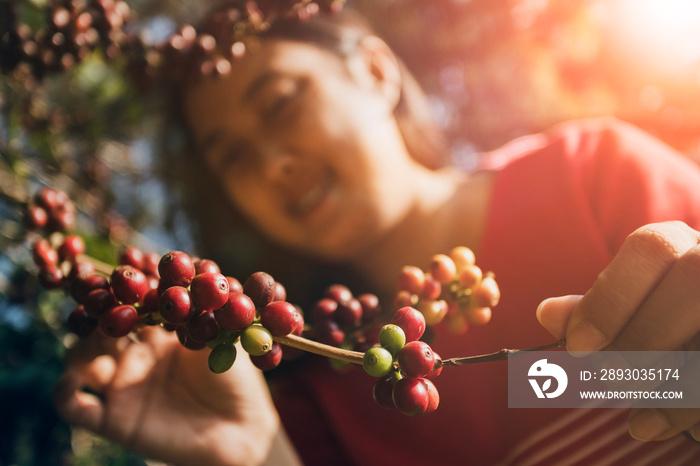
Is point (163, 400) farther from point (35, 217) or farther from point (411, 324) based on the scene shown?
point (411, 324)

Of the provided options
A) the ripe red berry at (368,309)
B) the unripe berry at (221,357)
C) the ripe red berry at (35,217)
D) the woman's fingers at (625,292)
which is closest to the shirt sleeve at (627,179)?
the woman's fingers at (625,292)

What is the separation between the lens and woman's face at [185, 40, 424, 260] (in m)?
1.04

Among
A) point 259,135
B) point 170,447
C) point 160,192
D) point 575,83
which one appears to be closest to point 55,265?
point 170,447

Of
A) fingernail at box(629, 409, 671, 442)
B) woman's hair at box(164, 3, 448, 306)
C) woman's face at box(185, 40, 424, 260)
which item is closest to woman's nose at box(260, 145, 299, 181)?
woman's face at box(185, 40, 424, 260)

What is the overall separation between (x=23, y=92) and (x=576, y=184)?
1.34 metres

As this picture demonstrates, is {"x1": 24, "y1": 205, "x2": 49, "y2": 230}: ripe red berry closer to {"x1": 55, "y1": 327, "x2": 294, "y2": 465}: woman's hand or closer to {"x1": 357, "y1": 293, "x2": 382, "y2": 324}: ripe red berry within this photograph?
{"x1": 55, "y1": 327, "x2": 294, "y2": 465}: woman's hand

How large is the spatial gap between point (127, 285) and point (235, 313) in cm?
14

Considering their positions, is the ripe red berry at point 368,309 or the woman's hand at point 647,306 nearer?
the woman's hand at point 647,306

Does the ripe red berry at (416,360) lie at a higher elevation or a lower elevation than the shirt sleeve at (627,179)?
lower

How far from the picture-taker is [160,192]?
1.87 metres

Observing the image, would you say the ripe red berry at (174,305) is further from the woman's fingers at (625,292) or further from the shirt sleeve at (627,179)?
the shirt sleeve at (627,179)

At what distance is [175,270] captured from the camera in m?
0.42

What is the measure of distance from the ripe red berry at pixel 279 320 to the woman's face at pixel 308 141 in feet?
2.17

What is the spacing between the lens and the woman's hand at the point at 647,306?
414mm
